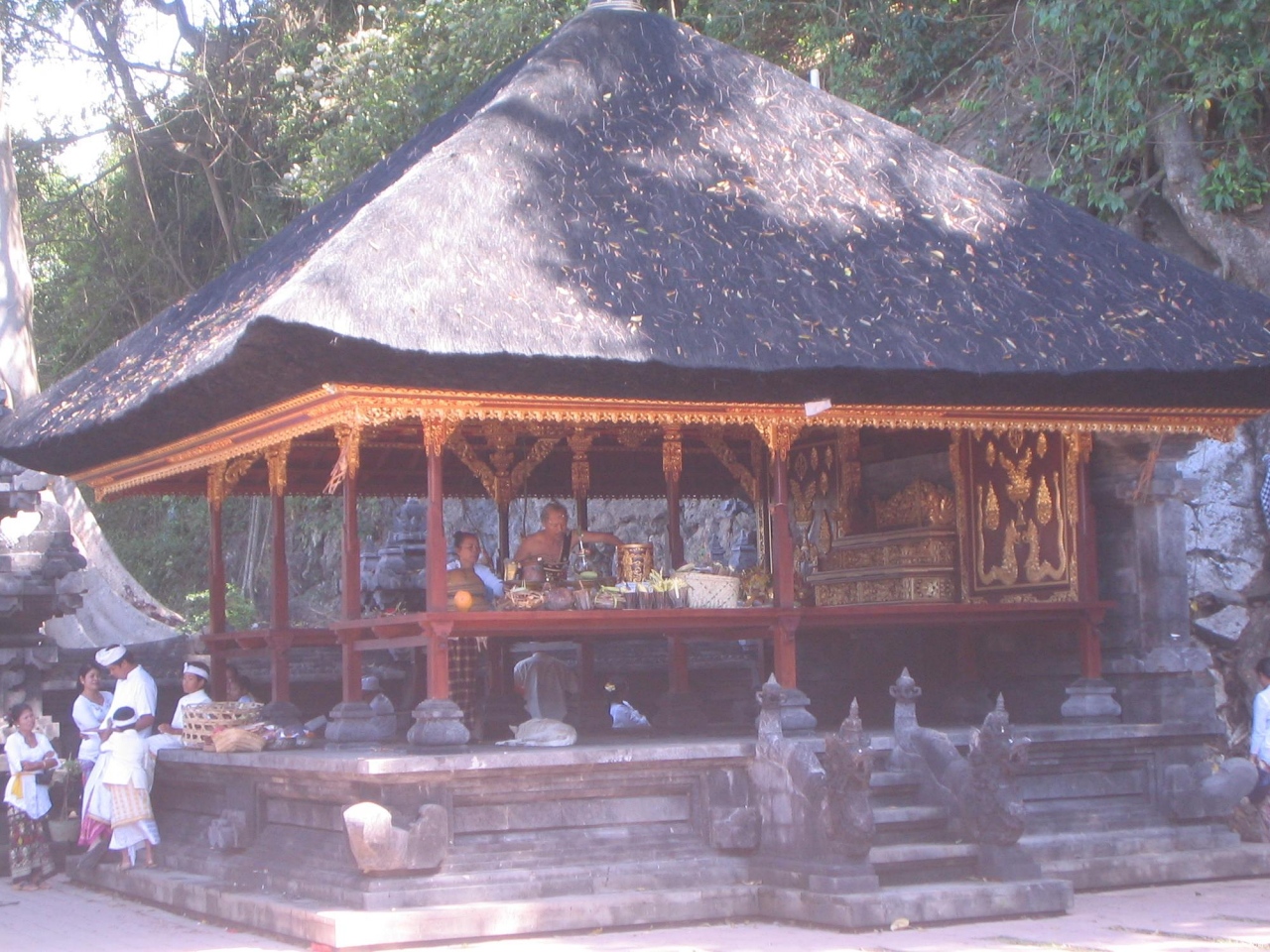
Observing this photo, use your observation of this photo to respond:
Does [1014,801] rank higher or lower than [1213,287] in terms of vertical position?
lower

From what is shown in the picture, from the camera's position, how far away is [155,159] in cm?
2559

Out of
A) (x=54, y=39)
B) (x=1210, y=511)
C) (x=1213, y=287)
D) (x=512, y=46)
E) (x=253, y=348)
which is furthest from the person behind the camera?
(x=54, y=39)

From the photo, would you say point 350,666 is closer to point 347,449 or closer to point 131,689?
point 347,449

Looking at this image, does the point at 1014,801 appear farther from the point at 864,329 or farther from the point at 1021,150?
the point at 1021,150

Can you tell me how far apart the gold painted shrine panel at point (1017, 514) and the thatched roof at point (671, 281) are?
3.25 ft

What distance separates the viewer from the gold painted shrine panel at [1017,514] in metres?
11.3

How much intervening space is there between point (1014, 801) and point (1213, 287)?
14.7ft

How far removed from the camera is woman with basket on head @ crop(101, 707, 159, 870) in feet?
35.1

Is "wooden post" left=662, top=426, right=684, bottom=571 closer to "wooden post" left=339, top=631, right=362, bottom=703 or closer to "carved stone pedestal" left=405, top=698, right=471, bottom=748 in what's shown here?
"wooden post" left=339, top=631, right=362, bottom=703

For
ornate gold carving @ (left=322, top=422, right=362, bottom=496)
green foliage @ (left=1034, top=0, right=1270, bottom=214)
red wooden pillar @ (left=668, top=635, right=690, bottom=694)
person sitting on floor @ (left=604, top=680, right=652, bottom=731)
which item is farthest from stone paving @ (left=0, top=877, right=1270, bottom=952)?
green foliage @ (left=1034, top=0, right=1270, bottom=214)

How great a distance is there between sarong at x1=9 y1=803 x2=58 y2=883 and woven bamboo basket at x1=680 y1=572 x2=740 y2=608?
516 cm

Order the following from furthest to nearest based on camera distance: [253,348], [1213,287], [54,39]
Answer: [54,39], [1213,287], [253,348]

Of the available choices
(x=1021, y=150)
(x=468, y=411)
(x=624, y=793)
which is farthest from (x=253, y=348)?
(x=1021, y=150)

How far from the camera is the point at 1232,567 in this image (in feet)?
47.7
